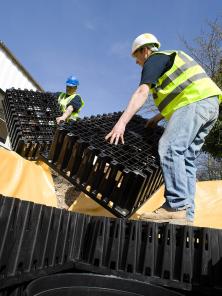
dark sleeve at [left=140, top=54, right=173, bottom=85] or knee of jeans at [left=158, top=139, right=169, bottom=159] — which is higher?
dark sleeve at [left=140, top=54, right=173, bottom=85]

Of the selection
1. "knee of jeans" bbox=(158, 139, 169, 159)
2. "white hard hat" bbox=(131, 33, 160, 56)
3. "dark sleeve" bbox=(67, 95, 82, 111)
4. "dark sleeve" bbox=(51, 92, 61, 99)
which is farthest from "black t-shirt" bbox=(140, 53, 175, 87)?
"dark sleeve" bbox=(51, 92, 61, 99)

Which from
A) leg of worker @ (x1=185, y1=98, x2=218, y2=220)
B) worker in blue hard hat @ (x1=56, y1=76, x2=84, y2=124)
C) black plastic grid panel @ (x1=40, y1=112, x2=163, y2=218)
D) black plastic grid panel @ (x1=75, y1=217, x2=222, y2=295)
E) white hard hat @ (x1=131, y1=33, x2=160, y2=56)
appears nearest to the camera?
black plastic grid panel @ (x1=75, y1=217, x2=222, y2=295)

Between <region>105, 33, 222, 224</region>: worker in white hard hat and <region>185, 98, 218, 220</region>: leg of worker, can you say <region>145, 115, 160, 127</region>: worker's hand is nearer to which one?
<region>105, 33, 222, 224</region>: worker in white hard hat

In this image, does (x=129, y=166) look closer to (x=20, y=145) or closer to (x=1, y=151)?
(x=1, y=151)

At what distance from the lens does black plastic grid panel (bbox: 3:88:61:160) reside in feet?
14.0

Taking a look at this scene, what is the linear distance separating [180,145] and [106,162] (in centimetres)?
58

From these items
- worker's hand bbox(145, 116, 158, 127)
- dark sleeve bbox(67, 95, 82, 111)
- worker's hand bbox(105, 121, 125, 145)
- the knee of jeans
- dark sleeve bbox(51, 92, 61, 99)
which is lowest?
the knee of jeans

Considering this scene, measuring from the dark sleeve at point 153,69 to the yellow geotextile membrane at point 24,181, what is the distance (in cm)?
173

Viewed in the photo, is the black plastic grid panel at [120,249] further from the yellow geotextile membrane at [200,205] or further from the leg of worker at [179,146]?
the yellow geotextile membrane at [200,205]

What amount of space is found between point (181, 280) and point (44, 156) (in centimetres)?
233

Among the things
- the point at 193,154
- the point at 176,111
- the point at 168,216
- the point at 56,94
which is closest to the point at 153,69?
the point at 176,111

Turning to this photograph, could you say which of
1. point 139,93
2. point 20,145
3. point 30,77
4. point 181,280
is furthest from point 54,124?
point 30,77

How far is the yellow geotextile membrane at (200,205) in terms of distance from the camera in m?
3.35

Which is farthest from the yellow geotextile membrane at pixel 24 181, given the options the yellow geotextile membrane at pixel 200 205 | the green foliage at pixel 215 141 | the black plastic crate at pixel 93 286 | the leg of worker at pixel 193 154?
the green foliage at pixel 215 141
